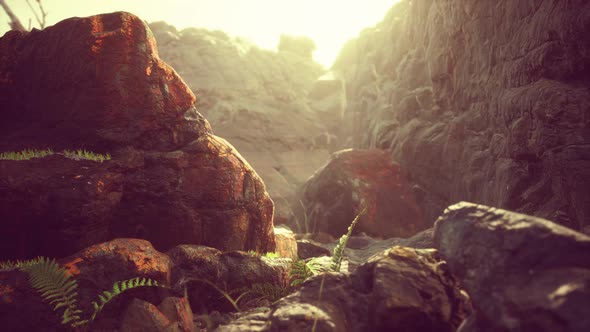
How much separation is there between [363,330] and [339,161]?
1578 centimetres

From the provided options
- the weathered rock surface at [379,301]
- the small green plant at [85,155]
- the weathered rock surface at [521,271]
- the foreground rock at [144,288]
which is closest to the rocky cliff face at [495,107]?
the weathered rock surface at [379,301]

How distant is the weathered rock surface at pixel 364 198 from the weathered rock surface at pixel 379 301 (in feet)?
43.9

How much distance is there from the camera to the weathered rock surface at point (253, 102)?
3144cm

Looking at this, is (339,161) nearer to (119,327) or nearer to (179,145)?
(179,145)

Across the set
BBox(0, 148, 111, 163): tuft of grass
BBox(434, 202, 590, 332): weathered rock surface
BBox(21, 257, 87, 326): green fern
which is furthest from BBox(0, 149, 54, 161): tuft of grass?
BBox(434, 202, 590, 332): weathered rock surface

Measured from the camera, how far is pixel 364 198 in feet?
57.1

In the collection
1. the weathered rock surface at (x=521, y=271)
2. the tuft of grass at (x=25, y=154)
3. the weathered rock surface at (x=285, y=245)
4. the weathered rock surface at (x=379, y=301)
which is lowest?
the weathered rock surface at (x=285, y=245)

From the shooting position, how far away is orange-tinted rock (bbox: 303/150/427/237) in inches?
664

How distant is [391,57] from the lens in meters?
24.3

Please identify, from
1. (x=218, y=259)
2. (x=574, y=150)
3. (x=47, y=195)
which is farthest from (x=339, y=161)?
(x=47, y=195)

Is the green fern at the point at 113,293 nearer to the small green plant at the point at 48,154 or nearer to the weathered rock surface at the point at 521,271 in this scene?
the small green plant at the point at 48,154

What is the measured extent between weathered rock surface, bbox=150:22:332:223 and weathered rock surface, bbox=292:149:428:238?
26.4 ft

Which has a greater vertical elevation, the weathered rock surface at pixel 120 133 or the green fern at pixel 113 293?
the weathered rock surface at pixel 120 133

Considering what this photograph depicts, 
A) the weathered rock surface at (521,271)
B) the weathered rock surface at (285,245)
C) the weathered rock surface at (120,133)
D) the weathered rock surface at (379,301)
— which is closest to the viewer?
the weathered rock surface at (521,271)
